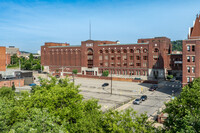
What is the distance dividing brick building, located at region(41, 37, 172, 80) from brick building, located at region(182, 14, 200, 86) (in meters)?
24.1

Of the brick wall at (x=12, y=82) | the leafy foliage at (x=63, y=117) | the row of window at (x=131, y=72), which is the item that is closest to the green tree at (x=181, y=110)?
the leafy foliage at (x=63, y=117)

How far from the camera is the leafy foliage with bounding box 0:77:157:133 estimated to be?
14.4 metres

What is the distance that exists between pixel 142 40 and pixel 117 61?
75.1ft

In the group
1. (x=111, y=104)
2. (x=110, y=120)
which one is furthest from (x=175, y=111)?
(x=111, y=104)

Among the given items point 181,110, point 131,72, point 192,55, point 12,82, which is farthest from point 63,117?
point 131,72

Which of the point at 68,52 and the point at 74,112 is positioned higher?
the point at 68,52

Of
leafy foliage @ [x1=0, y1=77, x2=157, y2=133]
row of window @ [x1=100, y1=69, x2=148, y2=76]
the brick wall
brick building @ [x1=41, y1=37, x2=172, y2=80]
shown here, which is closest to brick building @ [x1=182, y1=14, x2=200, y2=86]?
brick building @ [x1=41, y1=37, x2=172, y2=80]

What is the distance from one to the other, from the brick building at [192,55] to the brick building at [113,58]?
79.1ft

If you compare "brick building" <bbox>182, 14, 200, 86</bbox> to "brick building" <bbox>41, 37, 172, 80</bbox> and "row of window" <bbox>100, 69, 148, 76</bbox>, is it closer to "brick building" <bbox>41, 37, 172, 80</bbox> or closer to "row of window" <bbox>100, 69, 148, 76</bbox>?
"brick building" <bbox>41, 37, 172, 80</bbox>

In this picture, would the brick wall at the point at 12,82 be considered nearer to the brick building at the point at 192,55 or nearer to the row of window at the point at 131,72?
the row of window at the point at 131,72

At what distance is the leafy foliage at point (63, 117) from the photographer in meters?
14.4

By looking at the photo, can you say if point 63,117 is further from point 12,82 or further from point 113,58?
point 113,58

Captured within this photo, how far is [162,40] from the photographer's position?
75.8m

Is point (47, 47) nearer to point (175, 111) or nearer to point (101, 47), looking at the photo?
point (101, 47)
